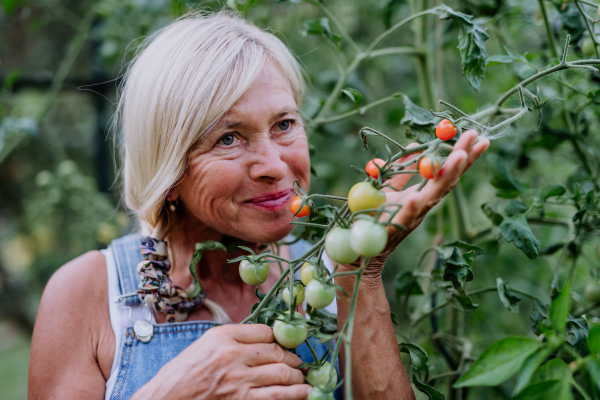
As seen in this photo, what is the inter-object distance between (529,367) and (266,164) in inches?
19.7

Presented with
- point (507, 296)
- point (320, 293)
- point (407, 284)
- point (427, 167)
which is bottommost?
point (407, 284)

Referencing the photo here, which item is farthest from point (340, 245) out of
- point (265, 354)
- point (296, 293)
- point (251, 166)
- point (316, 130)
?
point (316, 130)

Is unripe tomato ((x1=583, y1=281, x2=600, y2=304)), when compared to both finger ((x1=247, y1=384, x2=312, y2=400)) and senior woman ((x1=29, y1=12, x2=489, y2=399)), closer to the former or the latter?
senior woman ((x1=29, y1=12, x2=489, y2=399))

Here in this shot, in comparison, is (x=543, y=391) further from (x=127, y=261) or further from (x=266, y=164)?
(x=127, y=261)

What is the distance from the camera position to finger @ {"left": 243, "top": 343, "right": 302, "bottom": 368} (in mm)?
645

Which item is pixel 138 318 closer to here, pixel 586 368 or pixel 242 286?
pixel 242 286

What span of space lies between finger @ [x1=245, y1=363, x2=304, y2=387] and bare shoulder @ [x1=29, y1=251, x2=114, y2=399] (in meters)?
0.38

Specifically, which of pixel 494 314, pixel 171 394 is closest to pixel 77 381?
pixel 171 394

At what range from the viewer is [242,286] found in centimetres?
104

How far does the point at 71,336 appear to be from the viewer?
0.87 metres

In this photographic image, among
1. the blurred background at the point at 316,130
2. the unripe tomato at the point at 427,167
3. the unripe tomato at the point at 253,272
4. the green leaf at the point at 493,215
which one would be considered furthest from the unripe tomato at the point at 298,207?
the green leaf at the point at 493,215

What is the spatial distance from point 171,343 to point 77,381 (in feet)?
0.58

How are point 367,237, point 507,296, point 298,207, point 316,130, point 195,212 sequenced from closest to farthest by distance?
point 367,237
point 298,207
point 507,296
point 195,212
point 316,130

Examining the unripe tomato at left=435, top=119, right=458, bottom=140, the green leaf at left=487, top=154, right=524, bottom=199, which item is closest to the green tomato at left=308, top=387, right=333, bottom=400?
the unripe tomato at left=435, top=119, right=458, bottom=140
